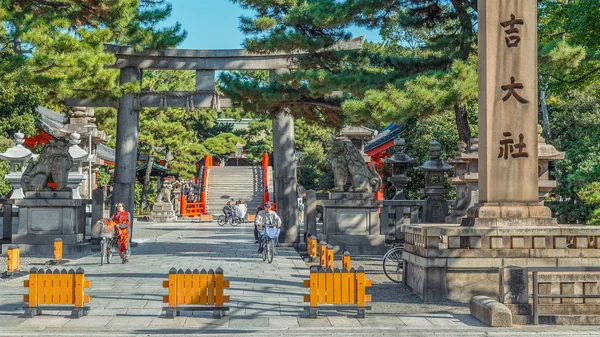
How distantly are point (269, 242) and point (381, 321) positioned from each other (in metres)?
8.68

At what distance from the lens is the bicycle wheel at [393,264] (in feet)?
51.6

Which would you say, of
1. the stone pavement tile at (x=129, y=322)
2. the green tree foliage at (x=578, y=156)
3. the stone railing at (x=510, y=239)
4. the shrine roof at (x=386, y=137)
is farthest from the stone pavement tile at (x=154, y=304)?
the shrine roof at (x=386, y=137)

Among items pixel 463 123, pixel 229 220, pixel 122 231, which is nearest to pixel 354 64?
pixel 463 123

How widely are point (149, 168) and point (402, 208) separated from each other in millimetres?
31927

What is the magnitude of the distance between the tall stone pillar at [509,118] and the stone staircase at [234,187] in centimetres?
4225

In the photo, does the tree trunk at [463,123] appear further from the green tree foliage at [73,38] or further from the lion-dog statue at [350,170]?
the green tree foliage at [73,38]

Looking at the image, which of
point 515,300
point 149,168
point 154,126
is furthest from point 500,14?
point 149,168

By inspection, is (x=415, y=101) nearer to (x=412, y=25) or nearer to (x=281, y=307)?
(x=412, y=25)

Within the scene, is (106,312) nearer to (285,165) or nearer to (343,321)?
(343,321)

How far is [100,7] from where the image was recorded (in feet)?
68.7

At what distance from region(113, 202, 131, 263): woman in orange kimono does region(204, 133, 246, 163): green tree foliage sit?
159 ft

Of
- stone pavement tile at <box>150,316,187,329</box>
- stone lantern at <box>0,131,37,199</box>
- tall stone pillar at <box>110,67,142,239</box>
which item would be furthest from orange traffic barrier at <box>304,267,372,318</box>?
stone lantern at <box>0,131,37,199</box>

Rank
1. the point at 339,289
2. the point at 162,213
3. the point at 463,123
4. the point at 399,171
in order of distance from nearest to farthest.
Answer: the point at 339,289 < the point at 463,123 < the point at 399,171 < the point at 162,213

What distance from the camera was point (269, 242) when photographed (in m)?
18.9
